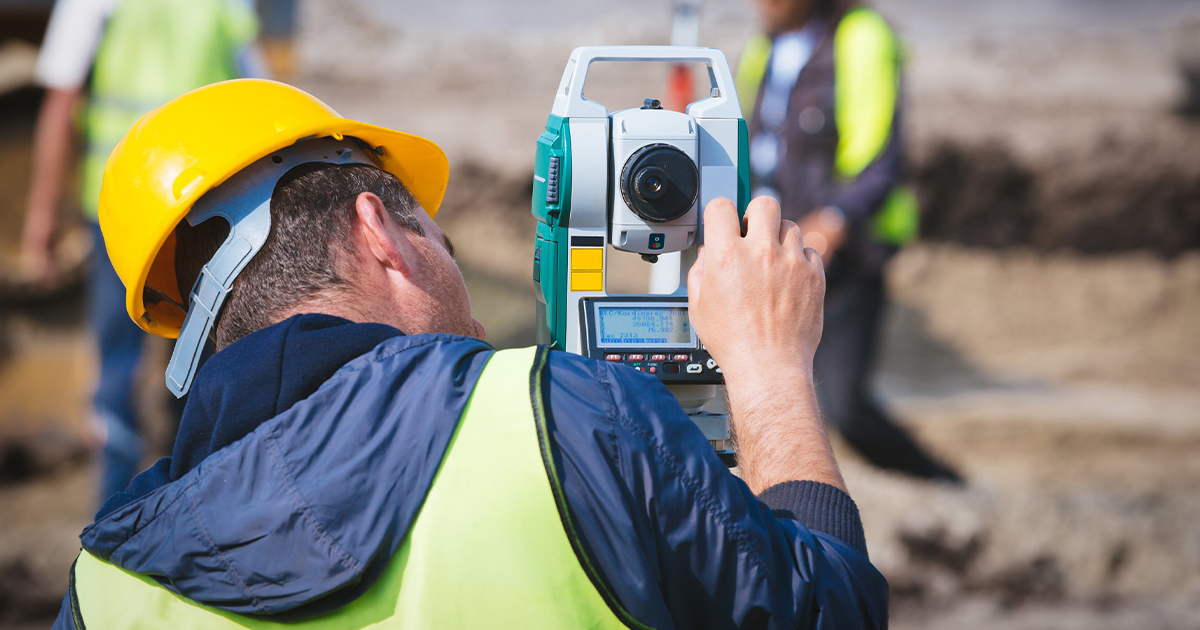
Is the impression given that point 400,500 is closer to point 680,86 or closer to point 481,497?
point 481,497

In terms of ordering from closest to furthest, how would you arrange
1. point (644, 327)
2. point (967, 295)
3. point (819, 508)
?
point (819, 508) < point (644, 327) < point (967, 295)

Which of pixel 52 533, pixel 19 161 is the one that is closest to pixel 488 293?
pixel 52 533

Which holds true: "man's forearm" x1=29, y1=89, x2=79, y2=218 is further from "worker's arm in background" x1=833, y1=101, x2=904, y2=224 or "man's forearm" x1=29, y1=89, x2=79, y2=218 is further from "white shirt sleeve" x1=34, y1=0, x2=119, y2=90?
"worker's arm in background" x1=833, y1=101, x2=904, y2=224

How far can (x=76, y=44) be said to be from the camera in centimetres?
330

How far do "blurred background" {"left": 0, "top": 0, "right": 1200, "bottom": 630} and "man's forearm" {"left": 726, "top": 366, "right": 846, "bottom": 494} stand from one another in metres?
2.82

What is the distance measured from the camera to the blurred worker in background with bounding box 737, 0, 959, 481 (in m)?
3.24

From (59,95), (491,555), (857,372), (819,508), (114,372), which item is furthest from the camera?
(857,372)

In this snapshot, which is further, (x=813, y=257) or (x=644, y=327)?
(x=644, y=327)

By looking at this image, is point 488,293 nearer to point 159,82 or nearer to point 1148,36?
point 159,82

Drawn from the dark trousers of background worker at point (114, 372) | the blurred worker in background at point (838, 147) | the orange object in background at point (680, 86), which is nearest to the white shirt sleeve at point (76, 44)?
the dark trousers of background worker at point (114, 372)

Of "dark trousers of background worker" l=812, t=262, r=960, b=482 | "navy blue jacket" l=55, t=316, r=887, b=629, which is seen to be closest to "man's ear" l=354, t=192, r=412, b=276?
"navy blue jacket" l=55, t=316, r=887, b=629

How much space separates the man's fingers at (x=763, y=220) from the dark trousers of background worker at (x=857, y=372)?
237 cm

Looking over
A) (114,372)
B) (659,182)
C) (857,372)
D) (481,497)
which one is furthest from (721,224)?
(114,372)

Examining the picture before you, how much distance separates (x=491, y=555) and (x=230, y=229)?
59cm
